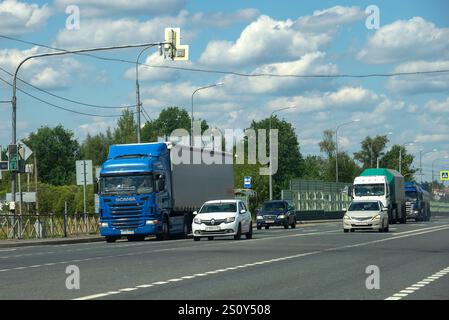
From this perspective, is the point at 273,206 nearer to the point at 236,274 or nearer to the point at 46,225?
the point at 46,225

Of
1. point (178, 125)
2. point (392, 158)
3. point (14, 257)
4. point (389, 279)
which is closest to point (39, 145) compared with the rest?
point (178, 125)

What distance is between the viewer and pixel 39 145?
152 m

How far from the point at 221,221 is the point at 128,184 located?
4522 millimetres

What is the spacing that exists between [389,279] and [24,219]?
26.5 m

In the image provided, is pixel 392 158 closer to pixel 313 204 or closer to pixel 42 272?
pixel 313 204

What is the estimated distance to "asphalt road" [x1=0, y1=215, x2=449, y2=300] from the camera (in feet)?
48.3

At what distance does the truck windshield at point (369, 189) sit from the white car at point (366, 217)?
46.1ft

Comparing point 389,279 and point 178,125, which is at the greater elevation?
point 178,125

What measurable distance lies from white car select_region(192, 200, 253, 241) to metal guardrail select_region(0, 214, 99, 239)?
8150 millimetres

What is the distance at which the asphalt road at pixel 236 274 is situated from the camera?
14.7m

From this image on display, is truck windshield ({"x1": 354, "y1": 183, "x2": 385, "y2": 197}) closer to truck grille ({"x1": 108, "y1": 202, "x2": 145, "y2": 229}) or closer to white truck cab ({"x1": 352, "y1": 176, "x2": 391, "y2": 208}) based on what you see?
white truck cab ({"x1": 352, "y1": 176, "x2": 391, "y2": 208})

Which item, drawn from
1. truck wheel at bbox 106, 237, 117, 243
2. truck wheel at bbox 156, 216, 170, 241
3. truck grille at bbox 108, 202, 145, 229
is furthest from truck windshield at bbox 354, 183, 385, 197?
truck grille at bbox 108, 202, 145, 229

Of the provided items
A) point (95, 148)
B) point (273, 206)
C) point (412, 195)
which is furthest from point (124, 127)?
point (273, 206)
